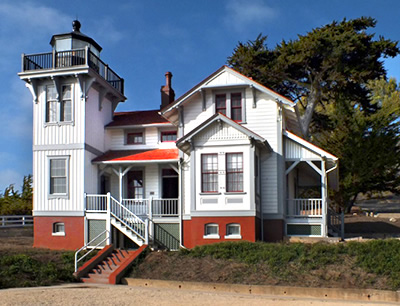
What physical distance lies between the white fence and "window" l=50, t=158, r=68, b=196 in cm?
999

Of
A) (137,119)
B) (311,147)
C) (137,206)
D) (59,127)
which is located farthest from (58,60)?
(311,147)

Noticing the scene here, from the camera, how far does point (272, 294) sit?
57.4 feet

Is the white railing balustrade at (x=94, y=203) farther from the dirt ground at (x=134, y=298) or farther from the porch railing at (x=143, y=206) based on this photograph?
the dirt ground at (x=134, y=298)

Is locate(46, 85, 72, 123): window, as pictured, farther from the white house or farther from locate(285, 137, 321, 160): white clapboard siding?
locate(285, 137, 321, 160): white clapboard siding

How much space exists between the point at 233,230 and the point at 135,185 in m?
6.44

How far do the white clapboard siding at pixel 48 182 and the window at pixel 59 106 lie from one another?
5.23 ft

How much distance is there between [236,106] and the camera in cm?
2488

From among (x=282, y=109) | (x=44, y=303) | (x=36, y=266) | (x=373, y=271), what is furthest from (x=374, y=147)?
(x=44, y=303)

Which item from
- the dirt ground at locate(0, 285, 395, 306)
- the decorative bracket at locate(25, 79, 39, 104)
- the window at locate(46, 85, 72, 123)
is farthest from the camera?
the decorative bracket at locate(25, 79, 39, 104)

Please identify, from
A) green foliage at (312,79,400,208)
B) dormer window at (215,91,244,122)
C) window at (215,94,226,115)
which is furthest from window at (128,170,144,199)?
green foliage at (312,79,400,208)

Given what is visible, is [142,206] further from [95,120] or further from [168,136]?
[95,120]

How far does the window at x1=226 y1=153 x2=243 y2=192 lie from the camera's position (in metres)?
22.8

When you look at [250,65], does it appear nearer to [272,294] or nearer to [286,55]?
[286,55]

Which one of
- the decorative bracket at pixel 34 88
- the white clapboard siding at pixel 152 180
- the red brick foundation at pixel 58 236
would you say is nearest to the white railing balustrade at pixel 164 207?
the white clapboard siding at pixel 152 180
